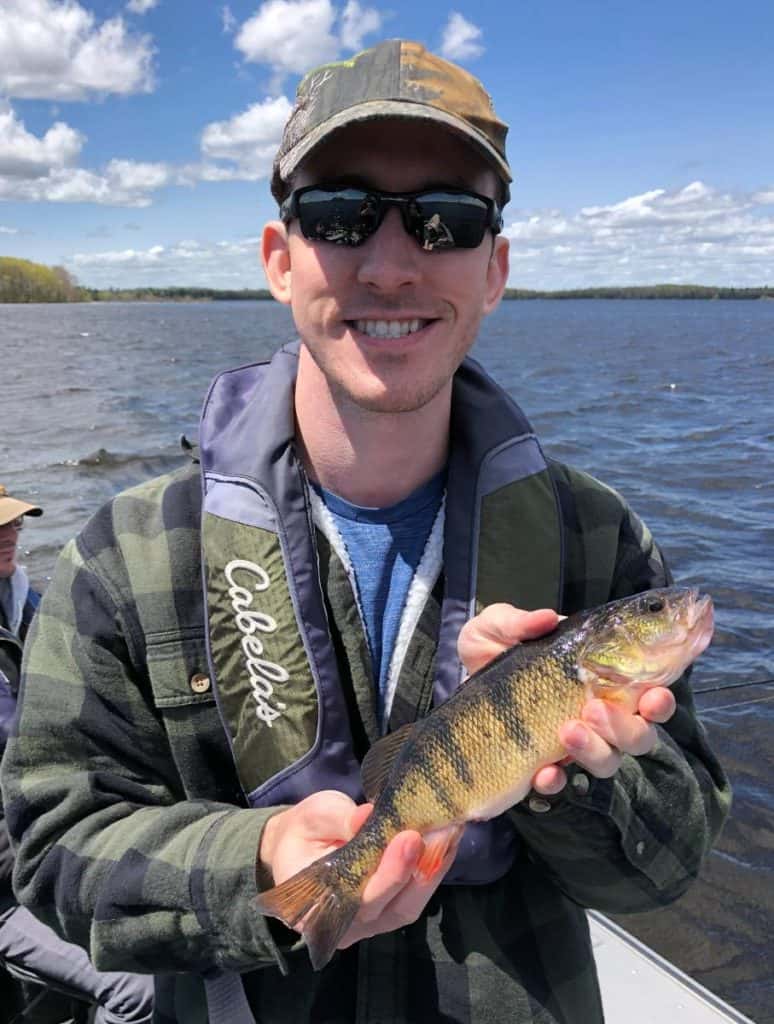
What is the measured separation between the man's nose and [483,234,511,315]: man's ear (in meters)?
0.35

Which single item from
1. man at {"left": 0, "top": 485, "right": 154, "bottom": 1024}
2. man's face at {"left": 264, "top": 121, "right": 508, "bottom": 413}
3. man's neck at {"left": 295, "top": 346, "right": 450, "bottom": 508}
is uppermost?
man's face at {"left": 264, "top": 121, "right": 508, "bottom": 413}

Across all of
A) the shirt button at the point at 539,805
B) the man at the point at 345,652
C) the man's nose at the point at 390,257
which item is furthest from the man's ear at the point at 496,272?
the shirt button at the point at 539,805

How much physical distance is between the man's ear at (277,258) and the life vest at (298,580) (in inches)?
12.8

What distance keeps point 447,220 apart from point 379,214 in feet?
0.66

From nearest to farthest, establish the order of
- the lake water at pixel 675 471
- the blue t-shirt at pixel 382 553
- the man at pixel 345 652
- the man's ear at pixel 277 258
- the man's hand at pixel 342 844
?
the man's hand at pixel 342 844
the man at pixel 345 652
the blue t-shirt at pixel 382 553
the man's ear at pixel 277 258
the lake water at pixel 675 471

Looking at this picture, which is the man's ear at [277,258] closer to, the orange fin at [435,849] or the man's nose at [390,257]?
the man's nose at [390,257]

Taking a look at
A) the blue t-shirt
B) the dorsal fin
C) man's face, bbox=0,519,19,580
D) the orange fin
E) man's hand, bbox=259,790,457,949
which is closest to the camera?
man's hand, bbox=259,790,457,949

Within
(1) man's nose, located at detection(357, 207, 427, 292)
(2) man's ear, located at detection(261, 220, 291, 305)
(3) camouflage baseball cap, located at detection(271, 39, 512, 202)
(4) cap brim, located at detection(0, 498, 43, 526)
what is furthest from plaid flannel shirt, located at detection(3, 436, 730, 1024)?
(4) cap brim, located at detection(0, 498, 43, 526)

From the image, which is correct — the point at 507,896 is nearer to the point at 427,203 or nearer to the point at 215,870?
the point at 215,870

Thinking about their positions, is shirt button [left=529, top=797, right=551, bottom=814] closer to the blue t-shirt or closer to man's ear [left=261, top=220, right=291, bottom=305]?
the blue t-shirt

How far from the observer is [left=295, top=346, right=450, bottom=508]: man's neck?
8.89 ft

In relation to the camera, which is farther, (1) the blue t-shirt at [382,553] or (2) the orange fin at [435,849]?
(1) the blue t-shirt at [382,553]

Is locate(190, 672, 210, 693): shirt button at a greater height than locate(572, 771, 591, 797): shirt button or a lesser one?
greater

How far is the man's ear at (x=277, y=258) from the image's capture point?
2811mm
